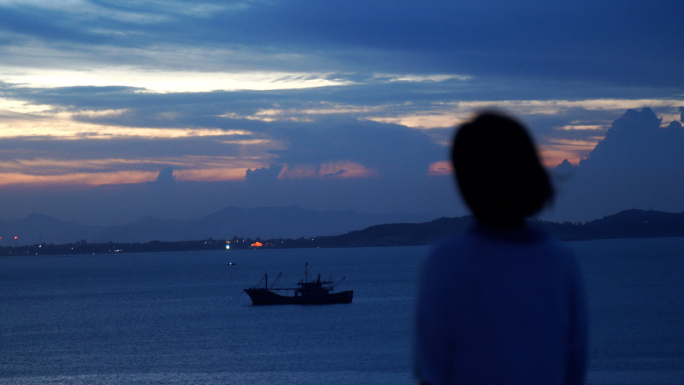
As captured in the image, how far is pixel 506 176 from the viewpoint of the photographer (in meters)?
2.06

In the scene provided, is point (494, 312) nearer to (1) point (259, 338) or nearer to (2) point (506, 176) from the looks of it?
(2) point (506, 176)

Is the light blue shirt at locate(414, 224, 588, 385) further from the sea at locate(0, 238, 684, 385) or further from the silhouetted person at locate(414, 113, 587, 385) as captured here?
the sea at locate(0, 238, 684, 385)

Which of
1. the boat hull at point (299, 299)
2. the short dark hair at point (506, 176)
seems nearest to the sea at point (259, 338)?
the boat hull at point (299, 299)

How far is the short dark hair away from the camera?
2057 millimetres

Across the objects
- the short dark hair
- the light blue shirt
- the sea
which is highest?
the short dark hair

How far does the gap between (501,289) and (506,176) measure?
33 cm

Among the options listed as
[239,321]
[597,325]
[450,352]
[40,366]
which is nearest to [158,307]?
[239,321]

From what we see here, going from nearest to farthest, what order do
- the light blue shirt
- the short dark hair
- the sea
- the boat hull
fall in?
the light blue shirt
the short dark hair
the sea
the boat hull

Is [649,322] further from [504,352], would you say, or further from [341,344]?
[504,352]

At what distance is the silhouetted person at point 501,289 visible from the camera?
1927mm

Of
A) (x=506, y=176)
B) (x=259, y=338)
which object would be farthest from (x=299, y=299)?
(x=506, y=176)

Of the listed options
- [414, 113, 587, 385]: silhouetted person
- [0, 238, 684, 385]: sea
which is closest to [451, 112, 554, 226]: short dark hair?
[414, 113, 587, 385]: silhouetted person

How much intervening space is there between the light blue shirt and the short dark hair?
93 mm

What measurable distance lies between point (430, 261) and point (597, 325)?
6591 cm
